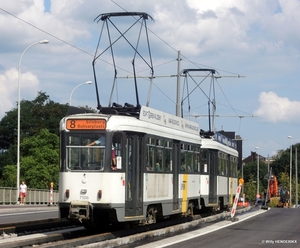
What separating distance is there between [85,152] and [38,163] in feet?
210

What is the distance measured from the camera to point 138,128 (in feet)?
61.4

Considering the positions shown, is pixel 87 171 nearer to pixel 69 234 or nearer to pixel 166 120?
pixel 69 234

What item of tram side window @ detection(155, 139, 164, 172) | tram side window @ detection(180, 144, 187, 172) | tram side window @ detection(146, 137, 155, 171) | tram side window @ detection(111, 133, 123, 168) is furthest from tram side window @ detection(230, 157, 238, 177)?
tram side window @ detection(111, 133, 123, 168)

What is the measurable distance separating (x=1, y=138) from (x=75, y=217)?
85196 mm

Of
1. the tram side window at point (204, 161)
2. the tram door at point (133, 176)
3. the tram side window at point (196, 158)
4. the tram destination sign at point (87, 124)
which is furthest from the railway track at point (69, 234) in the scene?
the tram side window at point (204, 161)

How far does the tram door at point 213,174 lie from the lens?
90.5 feet

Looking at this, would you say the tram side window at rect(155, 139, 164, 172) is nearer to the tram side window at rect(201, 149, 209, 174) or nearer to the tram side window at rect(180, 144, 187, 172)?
the tram side window at rect(180, 144, 187, 172)

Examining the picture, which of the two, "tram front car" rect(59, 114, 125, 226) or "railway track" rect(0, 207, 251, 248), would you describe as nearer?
"railway track" rect(0, 207, 251, 248)

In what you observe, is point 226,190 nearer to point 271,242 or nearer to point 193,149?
point 193,149

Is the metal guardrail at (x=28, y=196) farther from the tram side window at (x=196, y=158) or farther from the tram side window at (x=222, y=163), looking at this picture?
the tram side window at (x=196, y=158)

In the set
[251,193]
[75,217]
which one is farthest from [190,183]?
[251,193]

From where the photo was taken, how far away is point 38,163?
265 feet

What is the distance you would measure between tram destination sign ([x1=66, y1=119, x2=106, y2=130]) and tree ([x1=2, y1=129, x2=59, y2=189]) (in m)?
59.3

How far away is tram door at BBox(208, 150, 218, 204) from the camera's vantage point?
2759cm
